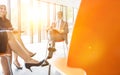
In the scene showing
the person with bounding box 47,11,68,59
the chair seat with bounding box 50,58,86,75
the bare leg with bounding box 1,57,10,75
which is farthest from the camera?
the person with bounding box 47,11,68,59

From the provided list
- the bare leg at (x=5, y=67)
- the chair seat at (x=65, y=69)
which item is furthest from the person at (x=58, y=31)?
the chair seat at (x=65, y=69)

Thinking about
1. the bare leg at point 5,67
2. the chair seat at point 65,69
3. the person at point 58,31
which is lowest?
the bare leg at point 5,67

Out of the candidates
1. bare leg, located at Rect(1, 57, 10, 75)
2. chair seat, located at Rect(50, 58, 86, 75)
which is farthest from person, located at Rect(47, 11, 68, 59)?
chair seat, located at Rect(50, 58, 86, 75)

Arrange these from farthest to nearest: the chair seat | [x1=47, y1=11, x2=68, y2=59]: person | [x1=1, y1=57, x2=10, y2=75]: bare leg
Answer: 1. [x1=47, y1=11, x2=68, y2=59]: person
2. [x1=1, y1=57, x2=10, y2=75]: bare leg
3. the chair seat

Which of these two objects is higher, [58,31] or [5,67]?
[58,31]

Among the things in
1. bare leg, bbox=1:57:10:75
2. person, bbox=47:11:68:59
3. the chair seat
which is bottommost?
bare leg, bbox=1:57:10:75

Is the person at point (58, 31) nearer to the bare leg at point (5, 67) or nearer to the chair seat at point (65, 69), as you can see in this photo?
the bare leg at point (5, 67)

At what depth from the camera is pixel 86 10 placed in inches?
34.4

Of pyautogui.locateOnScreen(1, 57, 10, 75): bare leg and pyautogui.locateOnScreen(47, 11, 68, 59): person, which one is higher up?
pyautogui.locateOnScreen(47, 11, 68, 59): person

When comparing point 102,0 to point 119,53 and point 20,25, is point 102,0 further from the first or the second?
point 20,25

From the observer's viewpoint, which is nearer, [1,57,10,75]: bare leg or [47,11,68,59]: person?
[1,57,10,75]: bare leg

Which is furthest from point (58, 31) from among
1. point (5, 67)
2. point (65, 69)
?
point (65, 69)

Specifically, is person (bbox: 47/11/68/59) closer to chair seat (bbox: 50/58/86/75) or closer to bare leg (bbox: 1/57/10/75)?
bare leg (bbox: 1/57/10/75)

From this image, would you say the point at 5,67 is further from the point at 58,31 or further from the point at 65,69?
the point at 65,69
